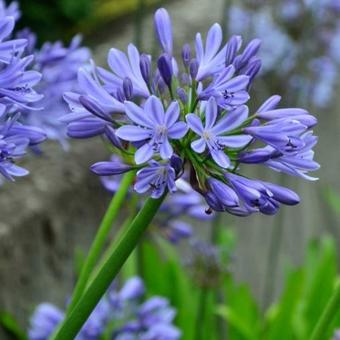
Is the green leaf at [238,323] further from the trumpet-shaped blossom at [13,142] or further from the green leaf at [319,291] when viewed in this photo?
the trumpet-shaped blossom at [13,142]

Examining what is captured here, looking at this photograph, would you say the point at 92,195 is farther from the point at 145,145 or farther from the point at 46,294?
the point at 145,145

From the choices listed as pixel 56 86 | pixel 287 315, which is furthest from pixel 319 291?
pixel 56 86

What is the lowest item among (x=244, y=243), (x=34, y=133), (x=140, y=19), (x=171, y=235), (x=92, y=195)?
(x=244, y=243)

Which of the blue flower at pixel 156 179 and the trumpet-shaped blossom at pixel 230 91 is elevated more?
the trumpet-shaped blossom at pixel 230 91

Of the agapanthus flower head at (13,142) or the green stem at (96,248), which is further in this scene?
the green stem at (96,248)

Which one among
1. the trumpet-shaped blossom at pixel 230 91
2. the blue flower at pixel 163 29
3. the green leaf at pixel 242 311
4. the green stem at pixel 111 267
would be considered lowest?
the green leaf at pixel 242 311

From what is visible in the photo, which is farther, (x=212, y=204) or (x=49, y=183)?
(x=49, y=183)

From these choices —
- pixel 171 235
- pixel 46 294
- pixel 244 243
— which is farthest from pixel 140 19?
pixel 244 243

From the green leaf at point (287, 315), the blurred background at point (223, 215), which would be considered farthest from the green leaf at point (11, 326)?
the green leaf at point (287, 315)
